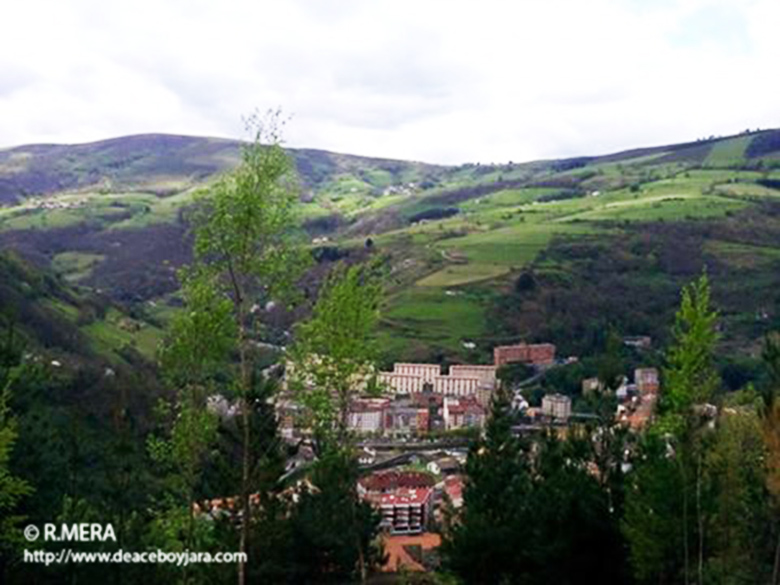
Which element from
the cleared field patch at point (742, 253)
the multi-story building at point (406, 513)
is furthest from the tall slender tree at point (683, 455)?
the cleared field patch at point (742, 253)

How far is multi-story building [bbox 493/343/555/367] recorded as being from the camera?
104m

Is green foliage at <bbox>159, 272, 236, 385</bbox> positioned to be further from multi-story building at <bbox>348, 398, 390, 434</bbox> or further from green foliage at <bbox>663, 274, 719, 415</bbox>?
multi-story building at <bbox>348, 398, 390, 434</bbox>

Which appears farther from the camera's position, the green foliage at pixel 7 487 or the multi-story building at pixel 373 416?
the multi-story building at pixel 373 416

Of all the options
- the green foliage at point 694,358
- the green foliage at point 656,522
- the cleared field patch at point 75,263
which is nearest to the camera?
the green foliage at point 694,358

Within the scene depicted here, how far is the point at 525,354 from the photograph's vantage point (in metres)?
105

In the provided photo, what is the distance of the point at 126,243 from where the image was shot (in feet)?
637

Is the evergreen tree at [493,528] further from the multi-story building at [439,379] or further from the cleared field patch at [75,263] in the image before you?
the cleared field patch at [75,263]

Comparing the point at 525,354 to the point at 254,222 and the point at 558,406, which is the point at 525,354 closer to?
the point at 558,406

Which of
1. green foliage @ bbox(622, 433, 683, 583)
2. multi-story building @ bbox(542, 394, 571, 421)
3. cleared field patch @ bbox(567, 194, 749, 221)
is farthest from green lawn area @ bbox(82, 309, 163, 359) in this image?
cleared field patch @ bbox(567, 194, 749, 221)

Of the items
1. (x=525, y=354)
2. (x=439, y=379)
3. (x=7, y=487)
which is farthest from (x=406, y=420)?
(x=7, y=487)

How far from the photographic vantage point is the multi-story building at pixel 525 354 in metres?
104

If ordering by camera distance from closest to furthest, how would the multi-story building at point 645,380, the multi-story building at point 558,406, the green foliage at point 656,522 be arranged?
the green foliage at point 656,522, the multi-story building at point 558,406, the multi-story building at point 645,380

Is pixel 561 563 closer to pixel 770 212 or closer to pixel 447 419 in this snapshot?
pixel 447 419

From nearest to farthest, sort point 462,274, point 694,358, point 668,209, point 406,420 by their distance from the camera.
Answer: point 694,358 < point 406,420 < point 462,274 < point 668,209
